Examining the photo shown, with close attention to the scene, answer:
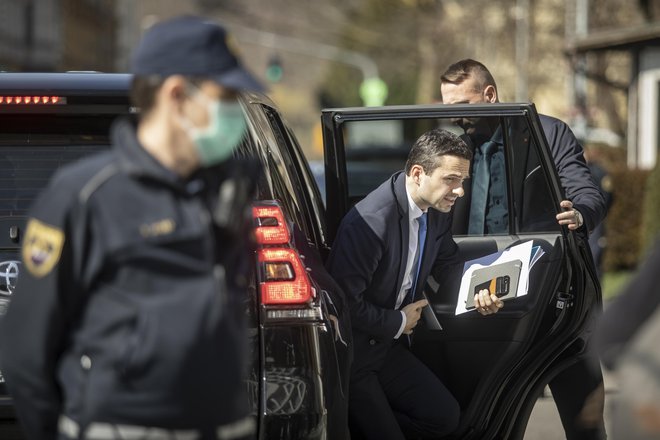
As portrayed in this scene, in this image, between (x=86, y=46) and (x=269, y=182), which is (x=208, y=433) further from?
(x=86, y=46)

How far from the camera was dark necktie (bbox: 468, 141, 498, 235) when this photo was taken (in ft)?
18.9

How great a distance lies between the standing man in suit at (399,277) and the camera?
5.19 metres

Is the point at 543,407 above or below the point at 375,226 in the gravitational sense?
below

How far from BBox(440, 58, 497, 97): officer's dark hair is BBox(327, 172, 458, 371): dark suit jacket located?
2.94ft

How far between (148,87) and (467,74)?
3215 millimetres

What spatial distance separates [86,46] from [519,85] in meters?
21.5

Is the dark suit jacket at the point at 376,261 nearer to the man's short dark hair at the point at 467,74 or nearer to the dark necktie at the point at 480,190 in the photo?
the dark necktie at the point at 480,190

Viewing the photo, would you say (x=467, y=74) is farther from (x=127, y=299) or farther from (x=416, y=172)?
(x=127, y=299)

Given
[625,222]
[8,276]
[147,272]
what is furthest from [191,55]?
[625,222]

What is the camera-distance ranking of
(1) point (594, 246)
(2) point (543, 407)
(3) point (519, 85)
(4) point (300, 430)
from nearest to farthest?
(4) point (300, 430) < (2) point (543, 407) < (1) point (594, 246) < (3) point (519, 85)

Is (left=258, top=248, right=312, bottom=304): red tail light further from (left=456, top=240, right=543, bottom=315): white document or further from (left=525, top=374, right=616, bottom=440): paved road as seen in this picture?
(left=525, top=374, right=616, bottom=440): paved road

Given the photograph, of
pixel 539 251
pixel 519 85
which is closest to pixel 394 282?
pixel 539 251

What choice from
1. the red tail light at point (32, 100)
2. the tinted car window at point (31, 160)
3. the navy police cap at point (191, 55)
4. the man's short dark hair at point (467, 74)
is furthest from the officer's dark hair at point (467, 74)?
the navy police cap at point (191, 55)

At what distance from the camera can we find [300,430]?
439 centimetres
